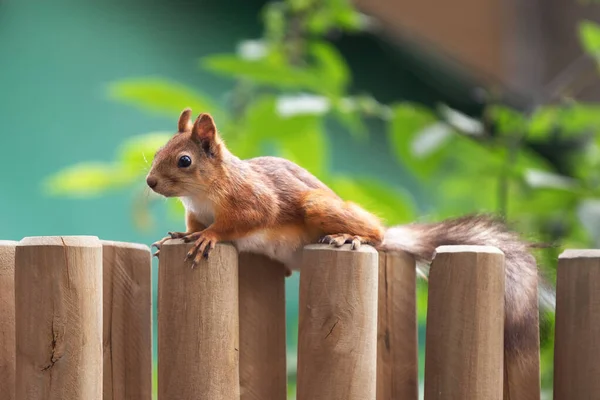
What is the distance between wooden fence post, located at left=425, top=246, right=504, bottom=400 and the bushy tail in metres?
0.05

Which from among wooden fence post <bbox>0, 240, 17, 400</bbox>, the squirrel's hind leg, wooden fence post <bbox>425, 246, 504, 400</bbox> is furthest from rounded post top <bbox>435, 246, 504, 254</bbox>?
wooden fence post <bbox>0, 240, 17, 400</bbox>

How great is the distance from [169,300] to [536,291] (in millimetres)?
402

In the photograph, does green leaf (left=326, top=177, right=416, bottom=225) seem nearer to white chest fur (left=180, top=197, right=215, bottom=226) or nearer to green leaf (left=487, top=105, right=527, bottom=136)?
green leaf (left=487, top=105, right=527, bottom=136)

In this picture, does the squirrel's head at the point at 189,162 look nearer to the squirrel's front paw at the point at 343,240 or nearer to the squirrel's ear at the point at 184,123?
the squirrel's ear at the point at 184,123

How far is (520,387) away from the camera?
3.02ft

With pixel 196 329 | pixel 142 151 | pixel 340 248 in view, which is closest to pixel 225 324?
pixel 196 329

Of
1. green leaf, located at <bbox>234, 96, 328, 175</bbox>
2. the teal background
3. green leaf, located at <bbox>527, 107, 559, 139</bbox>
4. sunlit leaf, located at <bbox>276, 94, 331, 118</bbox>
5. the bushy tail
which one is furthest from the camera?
the teal background

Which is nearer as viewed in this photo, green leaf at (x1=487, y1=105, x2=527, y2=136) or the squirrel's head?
the squirrel's head

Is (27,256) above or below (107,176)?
below

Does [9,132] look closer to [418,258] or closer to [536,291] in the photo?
[418,258]

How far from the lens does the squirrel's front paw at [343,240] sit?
88cm

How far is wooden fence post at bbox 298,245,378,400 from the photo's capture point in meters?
0.84

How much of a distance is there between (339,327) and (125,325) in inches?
9.7

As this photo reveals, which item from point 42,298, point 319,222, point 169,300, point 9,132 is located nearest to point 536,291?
point 319,222
